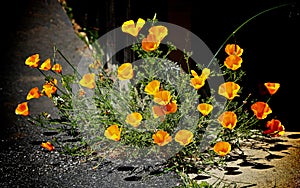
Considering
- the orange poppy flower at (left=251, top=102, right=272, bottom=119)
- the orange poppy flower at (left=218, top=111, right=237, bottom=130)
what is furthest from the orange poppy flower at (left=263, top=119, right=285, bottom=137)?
the orange poppy flower at (left=218, top=111, right=237, bottom=130)

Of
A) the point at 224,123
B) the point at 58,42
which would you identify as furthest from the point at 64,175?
the point at 58,42

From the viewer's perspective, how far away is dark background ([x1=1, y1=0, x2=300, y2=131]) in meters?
3.84

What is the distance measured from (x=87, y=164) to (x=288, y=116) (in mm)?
1729

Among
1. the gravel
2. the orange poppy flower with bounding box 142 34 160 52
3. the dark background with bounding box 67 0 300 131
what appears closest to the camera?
the orange poppy flower with bounding box 142 34 160 52

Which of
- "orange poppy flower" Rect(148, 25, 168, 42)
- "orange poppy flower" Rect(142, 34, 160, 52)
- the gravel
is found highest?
"orange poppy flower" Rect(148, 25, 168, 42)

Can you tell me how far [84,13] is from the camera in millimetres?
6758

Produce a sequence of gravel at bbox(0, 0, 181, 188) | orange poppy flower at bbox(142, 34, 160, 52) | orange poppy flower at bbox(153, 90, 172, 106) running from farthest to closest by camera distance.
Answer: gravel at bbox(0, 0, 181, 188), orange poppy flower at bbox(142, 34, 160, 52), orange poppy flower at bbox(153, 90, 172, 106)

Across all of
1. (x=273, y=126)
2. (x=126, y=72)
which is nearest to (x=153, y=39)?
(x=126, y=72)

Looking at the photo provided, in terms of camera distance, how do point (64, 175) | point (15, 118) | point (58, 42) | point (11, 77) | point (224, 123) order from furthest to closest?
1. point (58, 42)
2. point (11, 77)
3. point (15, 118)
4. point (64, 175)
5. point (224, 123)

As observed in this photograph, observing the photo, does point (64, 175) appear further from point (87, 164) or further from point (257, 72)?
point (257, 72)

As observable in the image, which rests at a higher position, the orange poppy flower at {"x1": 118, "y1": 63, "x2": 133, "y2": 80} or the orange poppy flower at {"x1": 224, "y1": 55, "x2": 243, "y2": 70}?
the orange poppy flower at {"x1": 224, "y1": 55, "x2": 243, "y2": 70}

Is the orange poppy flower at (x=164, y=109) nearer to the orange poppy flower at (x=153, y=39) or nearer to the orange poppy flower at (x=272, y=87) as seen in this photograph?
the orange poppy flower at (x=153, y=39)

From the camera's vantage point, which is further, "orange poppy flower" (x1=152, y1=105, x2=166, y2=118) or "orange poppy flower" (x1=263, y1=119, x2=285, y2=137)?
"orange poppy flower" (x1=263, y1=119, x2=285, y2=137)

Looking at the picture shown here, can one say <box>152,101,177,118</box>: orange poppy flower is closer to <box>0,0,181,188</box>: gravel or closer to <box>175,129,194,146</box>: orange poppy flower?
<box>175,129,194,146</box>: orange poppy flower
